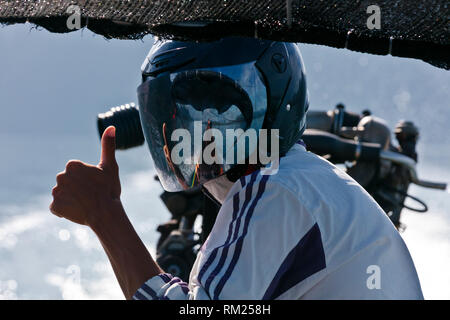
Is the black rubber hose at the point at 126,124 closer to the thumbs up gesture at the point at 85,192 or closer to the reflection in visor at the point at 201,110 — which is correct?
the reflection in visor at the point at 201,110

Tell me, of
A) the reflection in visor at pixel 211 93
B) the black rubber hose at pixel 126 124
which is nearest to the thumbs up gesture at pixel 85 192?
the reflection in visor at pixel 211 93

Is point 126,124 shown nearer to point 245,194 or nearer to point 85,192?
point 85,192

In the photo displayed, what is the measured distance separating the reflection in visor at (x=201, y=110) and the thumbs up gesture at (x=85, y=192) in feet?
1.00

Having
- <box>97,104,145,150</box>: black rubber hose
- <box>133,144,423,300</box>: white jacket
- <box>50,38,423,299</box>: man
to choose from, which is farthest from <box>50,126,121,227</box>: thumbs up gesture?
<box>97,104,145,150</box>: black rubber hose

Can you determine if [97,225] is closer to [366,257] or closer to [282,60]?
[366,257]

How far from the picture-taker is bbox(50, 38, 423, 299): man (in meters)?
1.39

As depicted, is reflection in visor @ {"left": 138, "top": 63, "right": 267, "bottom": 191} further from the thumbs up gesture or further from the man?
the thumbs up gesture

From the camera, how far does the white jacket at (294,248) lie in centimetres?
135

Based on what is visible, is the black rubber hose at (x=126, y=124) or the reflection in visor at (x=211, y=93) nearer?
the reflection in visor at (x=211, y=93)

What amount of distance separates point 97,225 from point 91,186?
0.37 ft

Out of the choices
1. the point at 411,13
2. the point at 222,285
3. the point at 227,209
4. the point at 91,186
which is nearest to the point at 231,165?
the point at 227,209

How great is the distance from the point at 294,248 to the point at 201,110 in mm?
662

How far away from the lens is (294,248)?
1.37 metres

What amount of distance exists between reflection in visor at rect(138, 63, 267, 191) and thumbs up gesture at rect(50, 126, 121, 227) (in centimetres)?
30
